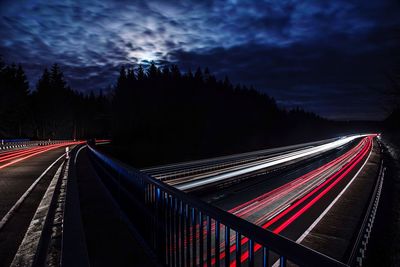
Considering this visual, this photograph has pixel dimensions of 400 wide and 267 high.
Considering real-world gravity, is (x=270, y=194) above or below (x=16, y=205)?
below


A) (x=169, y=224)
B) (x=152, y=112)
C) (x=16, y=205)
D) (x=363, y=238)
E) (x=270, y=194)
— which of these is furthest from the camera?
(x=152, y=112)

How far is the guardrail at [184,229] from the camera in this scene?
6.57ft

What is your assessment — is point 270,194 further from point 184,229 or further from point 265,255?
point 265,255

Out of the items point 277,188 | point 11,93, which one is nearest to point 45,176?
point 277,188

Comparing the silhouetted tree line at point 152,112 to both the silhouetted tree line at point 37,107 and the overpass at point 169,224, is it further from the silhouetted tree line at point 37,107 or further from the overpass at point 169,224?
the overpass at point 169,224

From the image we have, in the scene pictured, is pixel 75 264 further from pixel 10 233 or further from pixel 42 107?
pixel 42 107

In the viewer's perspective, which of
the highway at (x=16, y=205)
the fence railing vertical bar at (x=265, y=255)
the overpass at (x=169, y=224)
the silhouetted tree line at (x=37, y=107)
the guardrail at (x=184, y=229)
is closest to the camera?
the guardrail at (x=184, y=229)

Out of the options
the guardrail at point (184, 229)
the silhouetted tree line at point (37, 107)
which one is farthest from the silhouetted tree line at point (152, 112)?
the guardrail at point (184, 229)

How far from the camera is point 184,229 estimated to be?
14.1ft

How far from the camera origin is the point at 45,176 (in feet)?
42.3

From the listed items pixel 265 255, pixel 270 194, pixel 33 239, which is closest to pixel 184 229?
pixel 265 255

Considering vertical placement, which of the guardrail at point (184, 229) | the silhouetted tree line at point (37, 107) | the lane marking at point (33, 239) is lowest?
the lane marking at point (33, 239)

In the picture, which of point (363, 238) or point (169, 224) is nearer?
point (169, 224)

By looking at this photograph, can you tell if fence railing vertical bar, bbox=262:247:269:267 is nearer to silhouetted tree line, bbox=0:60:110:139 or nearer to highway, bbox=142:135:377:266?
highway, bbox=142:135:377:266
